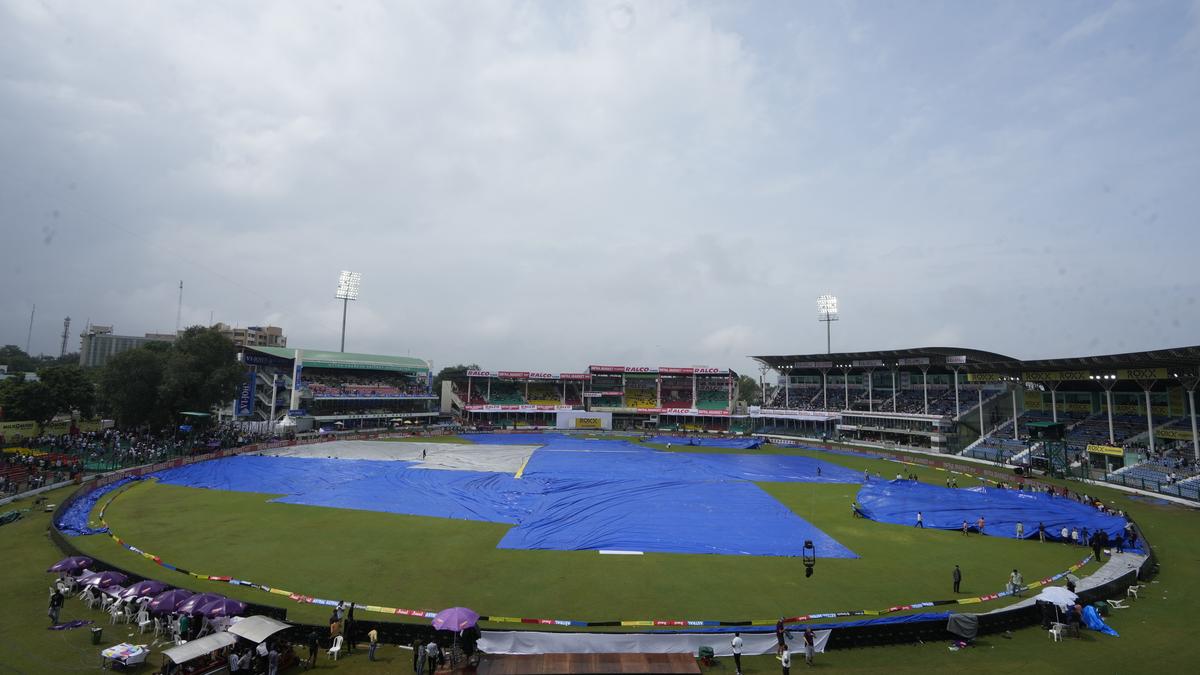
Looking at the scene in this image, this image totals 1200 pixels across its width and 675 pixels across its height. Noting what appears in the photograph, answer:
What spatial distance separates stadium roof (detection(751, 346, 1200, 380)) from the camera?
3868 cm

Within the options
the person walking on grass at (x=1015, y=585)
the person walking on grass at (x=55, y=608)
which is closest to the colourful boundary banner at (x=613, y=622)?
the person walking on grass at (x=1015, y=585)

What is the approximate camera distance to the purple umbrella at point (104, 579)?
15227 millimetres

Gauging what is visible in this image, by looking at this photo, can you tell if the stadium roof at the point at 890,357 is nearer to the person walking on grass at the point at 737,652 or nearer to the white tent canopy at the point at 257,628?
the person walking on grass at the point at 737,652

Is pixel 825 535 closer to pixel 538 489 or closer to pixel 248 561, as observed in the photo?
pixel 538 489

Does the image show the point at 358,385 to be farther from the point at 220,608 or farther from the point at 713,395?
the point at 220,608

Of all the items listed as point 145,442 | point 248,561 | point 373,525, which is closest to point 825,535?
point 373,525

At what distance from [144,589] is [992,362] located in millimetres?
69187

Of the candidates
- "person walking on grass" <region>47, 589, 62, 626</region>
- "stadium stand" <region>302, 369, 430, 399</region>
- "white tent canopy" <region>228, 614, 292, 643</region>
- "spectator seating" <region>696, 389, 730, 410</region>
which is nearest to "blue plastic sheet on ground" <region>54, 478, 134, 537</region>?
"person walking on grass" <region>47, 589, 62, 626</region>

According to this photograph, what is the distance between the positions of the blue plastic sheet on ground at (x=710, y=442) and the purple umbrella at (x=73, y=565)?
5363 cm

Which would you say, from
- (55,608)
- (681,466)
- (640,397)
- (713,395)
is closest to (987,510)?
(681,466)

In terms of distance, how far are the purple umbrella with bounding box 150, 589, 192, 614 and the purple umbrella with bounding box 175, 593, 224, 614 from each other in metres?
0.23

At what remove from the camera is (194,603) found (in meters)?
13.6

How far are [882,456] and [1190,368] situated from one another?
79.5 feet

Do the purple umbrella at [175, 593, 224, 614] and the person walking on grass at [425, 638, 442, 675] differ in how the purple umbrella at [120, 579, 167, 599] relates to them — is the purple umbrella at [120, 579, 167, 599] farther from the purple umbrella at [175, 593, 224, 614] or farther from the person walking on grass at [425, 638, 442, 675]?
the person walking on grass at [425, 638, 442, 675]
